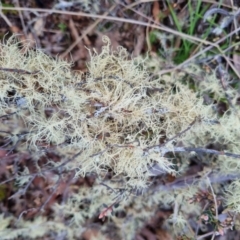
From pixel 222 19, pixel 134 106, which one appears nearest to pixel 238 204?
pixel 134 106

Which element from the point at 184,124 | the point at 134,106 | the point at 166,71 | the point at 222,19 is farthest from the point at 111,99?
the point at 222,19

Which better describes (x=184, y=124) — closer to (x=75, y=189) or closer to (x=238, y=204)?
(x=238, y=204)

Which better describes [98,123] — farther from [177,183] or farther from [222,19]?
[222,19]

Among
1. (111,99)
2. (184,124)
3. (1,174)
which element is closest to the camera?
(111,99)

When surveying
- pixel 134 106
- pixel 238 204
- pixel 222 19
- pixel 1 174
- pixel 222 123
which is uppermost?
pixel 222 19

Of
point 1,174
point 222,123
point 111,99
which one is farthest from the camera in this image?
point 1,174

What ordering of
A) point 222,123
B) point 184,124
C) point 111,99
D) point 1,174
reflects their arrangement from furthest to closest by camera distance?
point 1,174
point 222,123
point 184,124
point 111,99

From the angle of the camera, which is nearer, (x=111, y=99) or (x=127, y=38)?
(x=111, y=99)

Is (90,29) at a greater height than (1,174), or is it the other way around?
(90,29)

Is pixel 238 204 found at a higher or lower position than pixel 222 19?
lower
